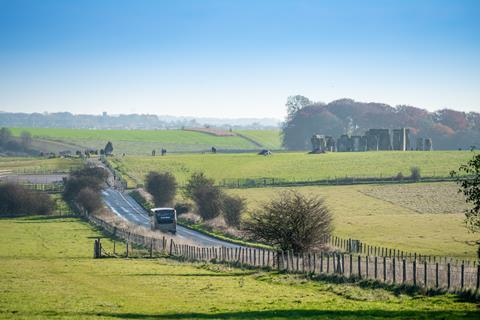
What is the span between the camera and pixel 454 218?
86.1 m

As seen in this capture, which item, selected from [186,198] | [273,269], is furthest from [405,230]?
[186,198]

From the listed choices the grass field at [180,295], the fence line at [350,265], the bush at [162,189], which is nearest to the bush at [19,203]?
the bush at [162,189]

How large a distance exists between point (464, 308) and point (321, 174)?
10582 cm

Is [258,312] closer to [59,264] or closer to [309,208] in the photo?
[309,208]

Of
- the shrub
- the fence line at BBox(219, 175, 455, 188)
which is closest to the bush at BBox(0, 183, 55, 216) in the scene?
the fence line at BBox(219, 175, 455, 188)

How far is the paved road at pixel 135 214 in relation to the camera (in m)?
72.6

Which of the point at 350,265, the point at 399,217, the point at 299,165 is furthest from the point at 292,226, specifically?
the point at 299,165

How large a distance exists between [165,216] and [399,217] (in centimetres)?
2575

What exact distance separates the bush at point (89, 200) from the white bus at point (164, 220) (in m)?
17.6

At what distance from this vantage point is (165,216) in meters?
81.2

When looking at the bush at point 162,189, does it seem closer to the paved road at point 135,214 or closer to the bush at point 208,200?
the paved road at point 135,214

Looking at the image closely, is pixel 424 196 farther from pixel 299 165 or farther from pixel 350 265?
pixel 350 265

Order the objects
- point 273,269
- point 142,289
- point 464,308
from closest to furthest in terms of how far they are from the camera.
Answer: point 464,308, point 142,289, point 273,269

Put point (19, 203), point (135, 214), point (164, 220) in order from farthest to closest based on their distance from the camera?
1. point (19, 203)
2. point (135, 214)
3. point (164, 220)
